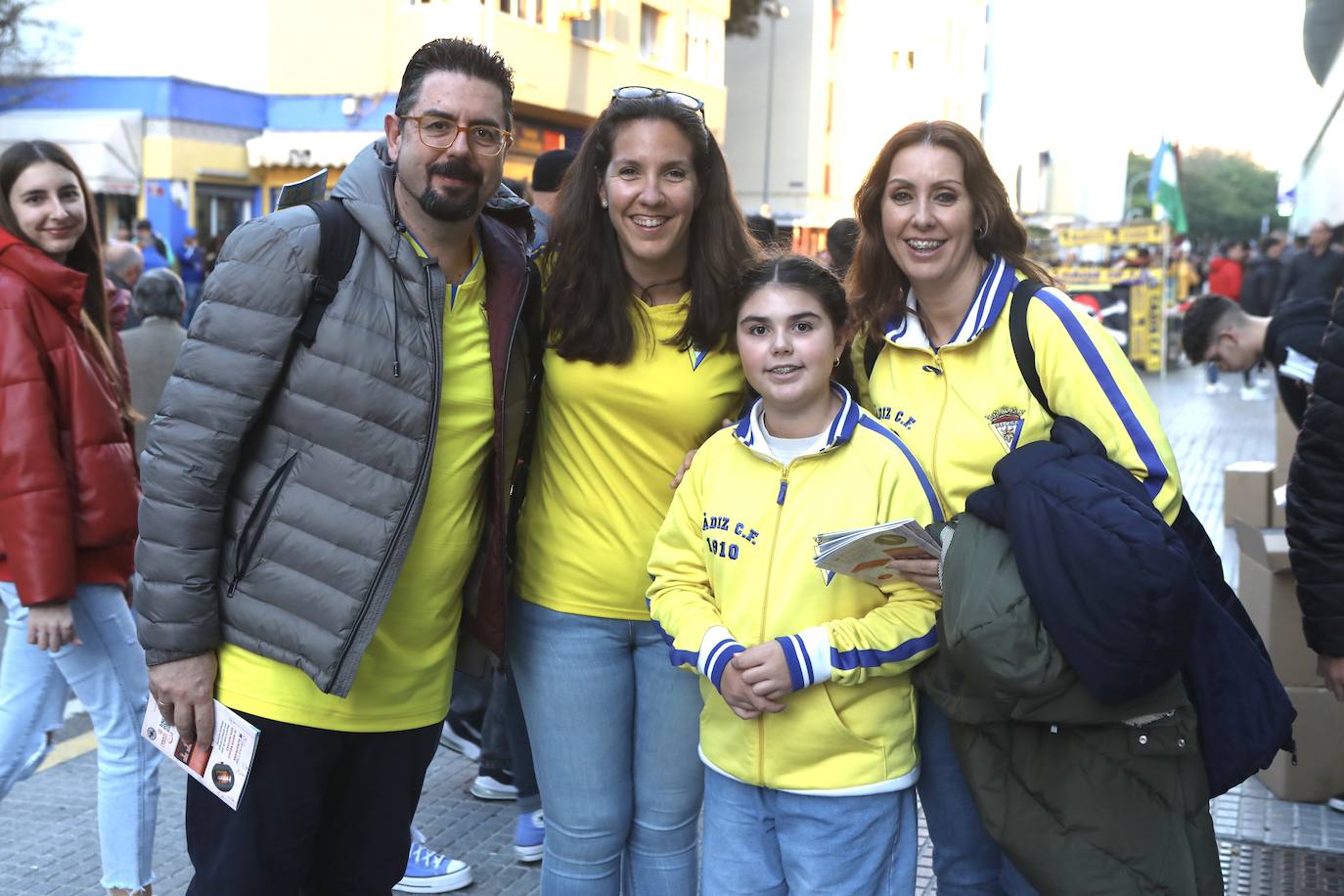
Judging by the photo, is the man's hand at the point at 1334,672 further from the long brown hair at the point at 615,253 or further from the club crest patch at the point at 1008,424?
the long brown hair at the point at 615,253

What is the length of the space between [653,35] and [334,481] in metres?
27.6

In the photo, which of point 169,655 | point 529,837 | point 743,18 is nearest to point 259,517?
point 169,655

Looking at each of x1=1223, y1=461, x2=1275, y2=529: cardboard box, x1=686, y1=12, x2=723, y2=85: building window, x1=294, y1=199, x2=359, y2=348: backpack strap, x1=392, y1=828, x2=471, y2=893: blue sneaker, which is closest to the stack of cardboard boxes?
x1=1223, y1=461, x2=1275, y2=529: cardboard box

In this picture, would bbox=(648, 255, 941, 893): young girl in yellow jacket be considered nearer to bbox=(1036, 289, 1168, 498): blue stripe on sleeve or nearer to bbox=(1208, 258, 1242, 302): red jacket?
bbox=(1036, 289, 1168, 498): blue stripe on sleeve

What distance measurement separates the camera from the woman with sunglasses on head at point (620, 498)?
301 centimetres

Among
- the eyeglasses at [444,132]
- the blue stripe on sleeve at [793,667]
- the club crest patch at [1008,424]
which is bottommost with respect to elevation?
the blue stripe on sleeve at [793,667]

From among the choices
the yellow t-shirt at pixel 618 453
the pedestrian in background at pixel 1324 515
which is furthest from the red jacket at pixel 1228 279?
the yellow t-shirt at pixel 618 453

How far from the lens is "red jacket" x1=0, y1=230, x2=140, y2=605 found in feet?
11.2

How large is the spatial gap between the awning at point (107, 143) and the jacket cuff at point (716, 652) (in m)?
22.9

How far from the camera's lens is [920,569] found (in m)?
2.67

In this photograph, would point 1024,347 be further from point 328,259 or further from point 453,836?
point 453,836

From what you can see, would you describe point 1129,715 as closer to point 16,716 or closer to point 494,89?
point 494,89

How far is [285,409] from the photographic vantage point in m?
2.65

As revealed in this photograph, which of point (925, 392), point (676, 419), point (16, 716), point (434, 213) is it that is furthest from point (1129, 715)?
point (16, 716)
